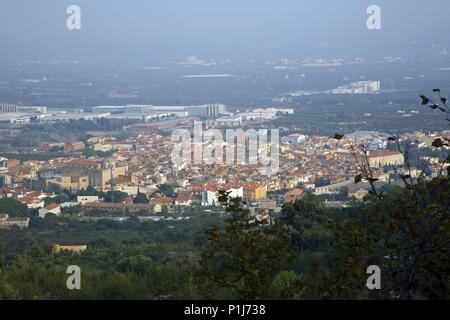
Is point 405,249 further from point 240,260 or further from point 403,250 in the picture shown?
point 240,260

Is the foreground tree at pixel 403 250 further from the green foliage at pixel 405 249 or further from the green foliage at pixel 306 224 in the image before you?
the green foliage at pixel 306 224

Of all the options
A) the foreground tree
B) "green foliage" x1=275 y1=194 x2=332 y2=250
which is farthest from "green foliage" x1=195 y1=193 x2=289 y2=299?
"green foliage" x1=275 y1=194 x2=332 y2=250

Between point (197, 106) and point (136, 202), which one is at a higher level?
point (197, 106)

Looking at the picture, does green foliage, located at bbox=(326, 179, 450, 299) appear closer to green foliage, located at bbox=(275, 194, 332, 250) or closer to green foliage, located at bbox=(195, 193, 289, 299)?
green foliage, located at bbox=(195, 193, 289, 299)

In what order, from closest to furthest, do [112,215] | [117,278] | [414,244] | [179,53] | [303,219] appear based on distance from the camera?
[414,244] → [117,278] → [303,219] → [112,215] → [179,53]

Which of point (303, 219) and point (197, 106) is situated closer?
point (303, 219)

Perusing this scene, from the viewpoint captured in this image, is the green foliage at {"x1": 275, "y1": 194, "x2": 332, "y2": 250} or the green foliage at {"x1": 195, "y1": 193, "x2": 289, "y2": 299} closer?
the green foliage at {"x1": 195, "y1": 193, "x2": 289, "y2": 299}

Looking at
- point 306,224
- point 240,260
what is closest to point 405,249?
point 240,260

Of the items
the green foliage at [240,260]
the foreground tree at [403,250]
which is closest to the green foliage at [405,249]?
the foreground tree at [403,250]

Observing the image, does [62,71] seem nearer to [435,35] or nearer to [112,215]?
[435,35]

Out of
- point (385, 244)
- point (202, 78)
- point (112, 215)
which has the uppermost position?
point (202, 78)

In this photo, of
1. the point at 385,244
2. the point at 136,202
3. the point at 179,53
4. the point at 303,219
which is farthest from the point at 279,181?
the point at 179,53
